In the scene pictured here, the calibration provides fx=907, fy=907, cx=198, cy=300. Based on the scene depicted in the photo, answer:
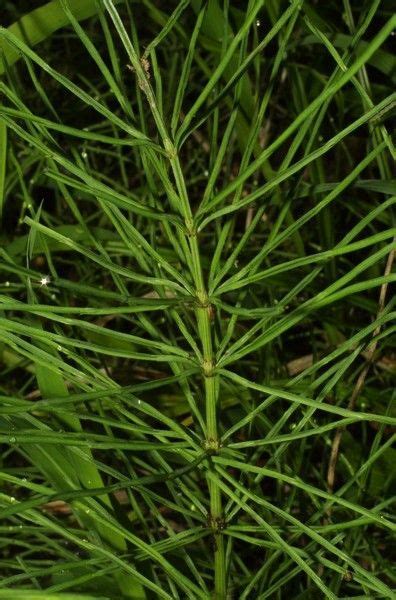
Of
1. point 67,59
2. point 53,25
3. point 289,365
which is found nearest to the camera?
point 53,25

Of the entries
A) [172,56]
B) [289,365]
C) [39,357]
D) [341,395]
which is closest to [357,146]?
[172,56]

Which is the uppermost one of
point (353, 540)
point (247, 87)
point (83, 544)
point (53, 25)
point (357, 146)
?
point (53, 25)

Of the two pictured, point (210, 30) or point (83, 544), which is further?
point (210, 30)

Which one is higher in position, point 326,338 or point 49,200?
point 49,200

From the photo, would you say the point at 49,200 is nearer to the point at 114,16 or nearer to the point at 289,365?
the point at 289,365

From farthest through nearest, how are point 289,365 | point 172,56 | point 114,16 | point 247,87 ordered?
point 172,56
point 289,365
point 247,87
point 114,16

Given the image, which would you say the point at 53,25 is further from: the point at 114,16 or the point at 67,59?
the point at 67,59
